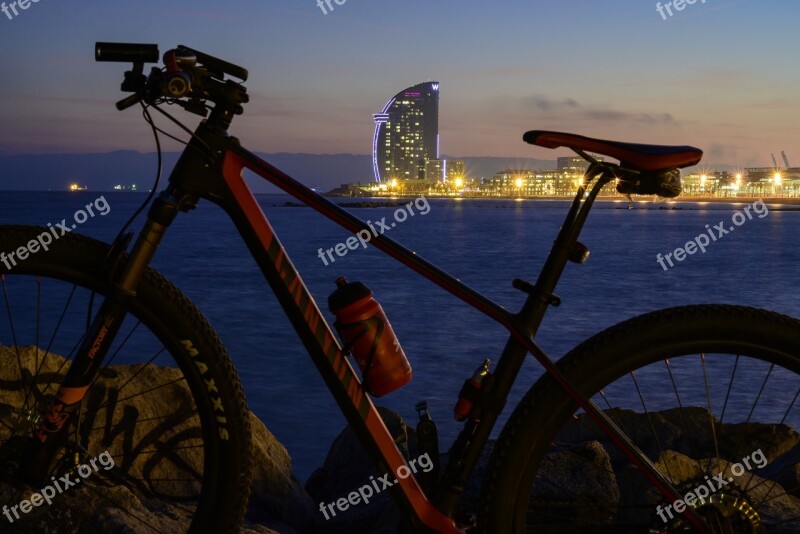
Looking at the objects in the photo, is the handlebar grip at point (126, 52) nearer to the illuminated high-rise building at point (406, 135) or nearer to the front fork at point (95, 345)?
the front fork at point (95, 345)

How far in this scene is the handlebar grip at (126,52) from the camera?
2170 mm

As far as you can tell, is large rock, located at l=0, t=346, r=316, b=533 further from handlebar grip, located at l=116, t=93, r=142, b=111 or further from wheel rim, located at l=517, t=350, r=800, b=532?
wheel rim, located at l=517, t=350, r=800, b=532

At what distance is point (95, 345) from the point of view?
2348 mm

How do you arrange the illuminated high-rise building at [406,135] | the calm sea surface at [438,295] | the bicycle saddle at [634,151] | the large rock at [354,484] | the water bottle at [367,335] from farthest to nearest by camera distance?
the illuminated high-rise building at [406,135]
the calm sea surface at [438,295]
the large rock at [354,484]
the water bottle at [367,335]
the bicycle saddle at [634,151]

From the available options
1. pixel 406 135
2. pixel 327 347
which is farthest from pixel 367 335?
pixel 406 135

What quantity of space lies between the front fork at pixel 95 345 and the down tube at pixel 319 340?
17 cm

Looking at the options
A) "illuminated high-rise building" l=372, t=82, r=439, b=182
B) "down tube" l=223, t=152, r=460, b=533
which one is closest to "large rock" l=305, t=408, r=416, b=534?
"down tube" l=223, t=152, r=460, b=533

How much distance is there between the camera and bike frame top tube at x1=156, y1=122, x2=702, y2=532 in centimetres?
234

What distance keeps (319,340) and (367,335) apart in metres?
0.14

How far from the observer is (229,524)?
8.12 ft

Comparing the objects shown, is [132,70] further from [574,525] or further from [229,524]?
[574,525]

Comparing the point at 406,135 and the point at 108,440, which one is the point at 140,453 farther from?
the point at 406,135

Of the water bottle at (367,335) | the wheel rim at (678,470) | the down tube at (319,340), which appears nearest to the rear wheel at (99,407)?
the down tube at (319,340)

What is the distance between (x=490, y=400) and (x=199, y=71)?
1.21 m
